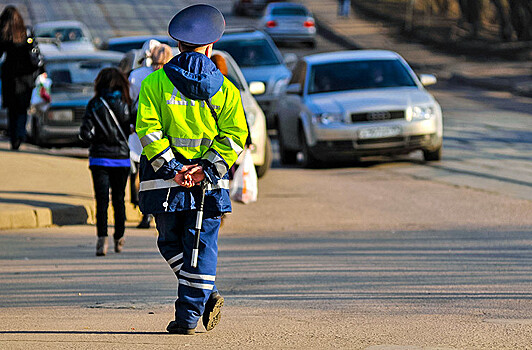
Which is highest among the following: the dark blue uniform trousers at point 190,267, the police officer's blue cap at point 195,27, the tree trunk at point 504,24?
the police officer's blue cap at point 195,27

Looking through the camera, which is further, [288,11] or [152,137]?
[288,11]

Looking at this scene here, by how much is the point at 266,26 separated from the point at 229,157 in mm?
36865

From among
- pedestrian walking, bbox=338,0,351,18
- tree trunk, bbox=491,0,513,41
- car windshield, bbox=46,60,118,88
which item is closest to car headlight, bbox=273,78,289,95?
car windshield, bbox=46,60,118,88

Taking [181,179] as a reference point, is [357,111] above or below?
below

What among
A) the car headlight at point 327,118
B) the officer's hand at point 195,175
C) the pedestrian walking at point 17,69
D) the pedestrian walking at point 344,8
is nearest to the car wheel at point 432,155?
the car headlight at point 327,118

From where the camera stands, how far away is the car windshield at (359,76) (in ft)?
52.6

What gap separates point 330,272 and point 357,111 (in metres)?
7.12

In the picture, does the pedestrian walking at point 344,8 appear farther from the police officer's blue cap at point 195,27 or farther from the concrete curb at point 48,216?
the police officer's blue cap at point 195,27

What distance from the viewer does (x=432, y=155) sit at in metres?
15.4

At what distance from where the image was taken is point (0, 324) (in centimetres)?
620

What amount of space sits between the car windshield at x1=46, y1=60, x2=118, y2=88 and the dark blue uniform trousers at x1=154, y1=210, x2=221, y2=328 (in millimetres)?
12123

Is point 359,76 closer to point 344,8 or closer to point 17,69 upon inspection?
point 17,69

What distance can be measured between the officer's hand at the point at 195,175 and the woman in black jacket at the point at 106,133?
3558 mm

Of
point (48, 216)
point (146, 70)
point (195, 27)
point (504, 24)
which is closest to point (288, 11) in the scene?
point (504, 24)
